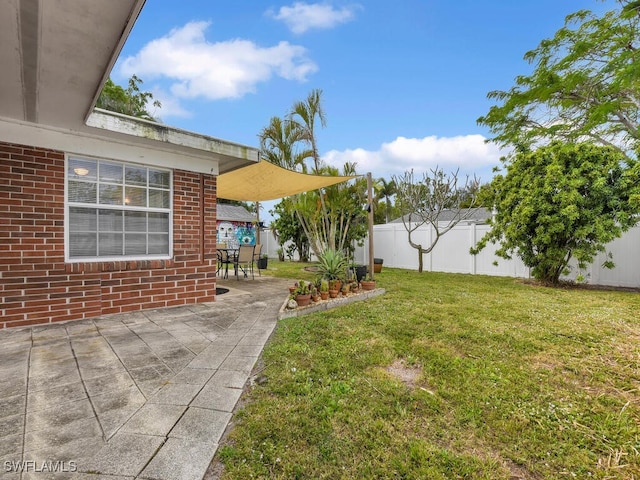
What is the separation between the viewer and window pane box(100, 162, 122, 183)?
4.65m

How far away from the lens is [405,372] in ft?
9.57

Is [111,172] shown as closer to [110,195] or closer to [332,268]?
[110,195]

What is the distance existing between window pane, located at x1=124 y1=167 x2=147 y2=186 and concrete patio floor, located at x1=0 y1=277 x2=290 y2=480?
7.29ft

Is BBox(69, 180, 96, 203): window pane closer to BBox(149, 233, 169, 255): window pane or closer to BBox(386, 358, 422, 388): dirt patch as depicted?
BBox(149, 233, 169, 255): window pane

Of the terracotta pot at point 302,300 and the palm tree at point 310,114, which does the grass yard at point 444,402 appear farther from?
the palm tree at point 310,114

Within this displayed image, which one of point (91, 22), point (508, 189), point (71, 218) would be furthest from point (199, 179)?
point (508, 189)

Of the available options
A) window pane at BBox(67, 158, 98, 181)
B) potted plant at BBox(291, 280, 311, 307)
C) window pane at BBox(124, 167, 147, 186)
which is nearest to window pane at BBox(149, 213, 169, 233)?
window pane at BBox(124, 167, 147, 186)

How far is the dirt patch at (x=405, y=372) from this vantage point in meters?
2.74

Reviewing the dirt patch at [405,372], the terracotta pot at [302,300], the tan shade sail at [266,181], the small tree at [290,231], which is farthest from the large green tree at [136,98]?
the dirt patch at [405,372]

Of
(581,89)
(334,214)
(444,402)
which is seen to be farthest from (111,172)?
(581,89)

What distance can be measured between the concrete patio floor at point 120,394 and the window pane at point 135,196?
1.88m

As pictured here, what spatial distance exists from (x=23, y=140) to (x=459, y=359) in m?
6.13

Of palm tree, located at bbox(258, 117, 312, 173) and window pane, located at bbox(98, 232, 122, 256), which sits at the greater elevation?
palm tree, located at bbox(258, 117, 312, 173)

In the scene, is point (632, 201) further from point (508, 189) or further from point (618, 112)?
point (618, 112)
